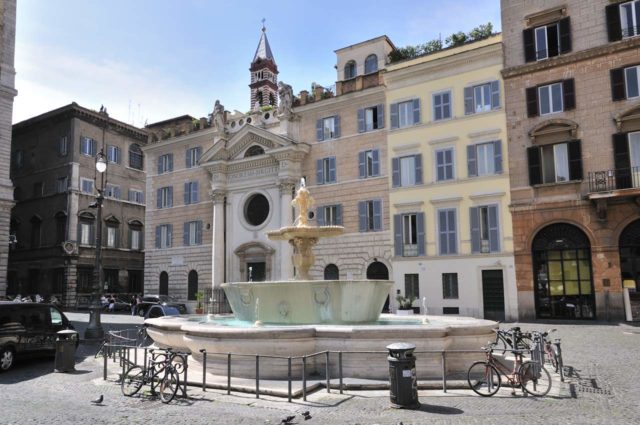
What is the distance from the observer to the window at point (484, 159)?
2823 centimetres

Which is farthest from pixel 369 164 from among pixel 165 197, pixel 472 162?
pixel 165 197

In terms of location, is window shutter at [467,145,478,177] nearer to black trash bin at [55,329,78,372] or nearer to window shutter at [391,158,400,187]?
window shutter at [391,158,400,187]

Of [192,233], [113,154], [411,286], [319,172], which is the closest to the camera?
[411,286]

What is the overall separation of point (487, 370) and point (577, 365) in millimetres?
4641

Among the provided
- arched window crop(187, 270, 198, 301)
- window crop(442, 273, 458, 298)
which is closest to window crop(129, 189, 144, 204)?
arched window crop(187, 270, 198, 301)

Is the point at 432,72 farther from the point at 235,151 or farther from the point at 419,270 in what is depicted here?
the point at 235,151

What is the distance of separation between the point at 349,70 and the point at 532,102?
510 inches

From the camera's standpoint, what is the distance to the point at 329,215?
3362 cm

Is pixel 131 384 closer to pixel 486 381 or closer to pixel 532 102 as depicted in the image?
pixel 486 381

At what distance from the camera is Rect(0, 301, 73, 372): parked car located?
13312 mm

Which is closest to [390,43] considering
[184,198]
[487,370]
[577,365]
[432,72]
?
[432,72]

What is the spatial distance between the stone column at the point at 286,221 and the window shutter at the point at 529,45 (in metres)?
15.6

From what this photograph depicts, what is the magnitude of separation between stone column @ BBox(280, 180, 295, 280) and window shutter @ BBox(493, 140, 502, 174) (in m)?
12.8

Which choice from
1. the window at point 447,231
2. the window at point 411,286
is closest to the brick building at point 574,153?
the window at point 447,231
